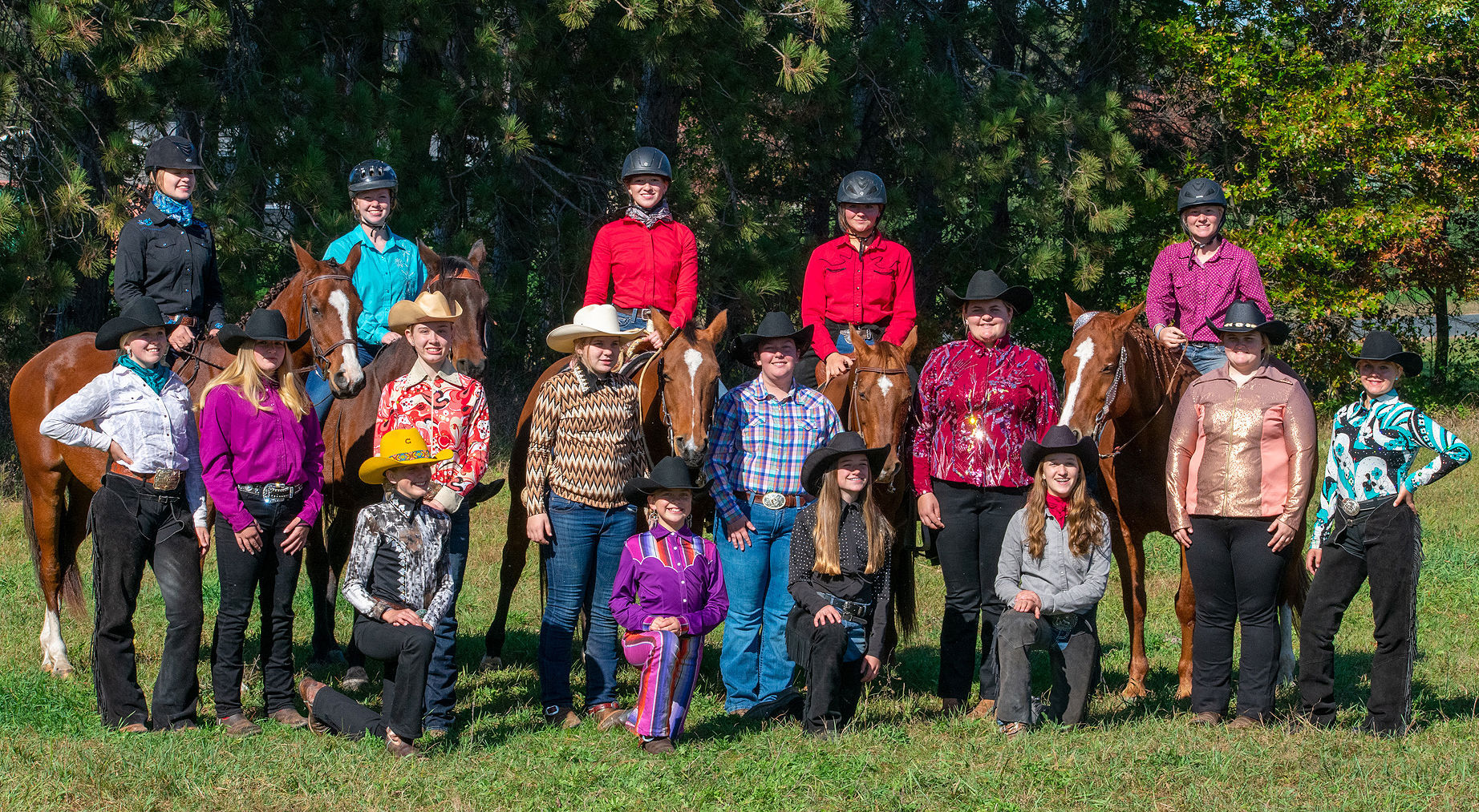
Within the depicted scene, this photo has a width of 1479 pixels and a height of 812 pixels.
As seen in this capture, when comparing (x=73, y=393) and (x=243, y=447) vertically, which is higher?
(x=73, y=393)

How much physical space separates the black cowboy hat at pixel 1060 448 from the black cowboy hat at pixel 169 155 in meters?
5.01

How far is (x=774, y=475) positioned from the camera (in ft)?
21.8

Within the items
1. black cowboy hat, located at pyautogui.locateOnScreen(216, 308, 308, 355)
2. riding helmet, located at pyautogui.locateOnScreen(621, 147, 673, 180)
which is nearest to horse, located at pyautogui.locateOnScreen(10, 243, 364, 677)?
black cowboy hat, located at pyautogui.locateOnScreen(216, 308, 308, 355)

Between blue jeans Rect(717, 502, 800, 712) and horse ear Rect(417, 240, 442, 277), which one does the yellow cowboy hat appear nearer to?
blue jeans Rect(717, 502, 800, 712)

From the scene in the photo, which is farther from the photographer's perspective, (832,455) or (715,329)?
(715,329)

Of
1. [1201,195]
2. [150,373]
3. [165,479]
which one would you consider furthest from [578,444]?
[1201,195]

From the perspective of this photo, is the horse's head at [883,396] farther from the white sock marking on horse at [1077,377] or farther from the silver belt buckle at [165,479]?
the silver belt buckle at [165,479]

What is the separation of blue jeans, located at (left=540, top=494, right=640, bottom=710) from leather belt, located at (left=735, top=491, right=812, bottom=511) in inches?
23.3

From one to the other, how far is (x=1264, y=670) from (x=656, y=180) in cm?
440

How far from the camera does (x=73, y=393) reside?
835cm

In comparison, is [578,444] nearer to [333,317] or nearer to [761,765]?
[761,765]

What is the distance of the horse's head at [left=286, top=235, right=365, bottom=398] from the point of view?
732 centimetres

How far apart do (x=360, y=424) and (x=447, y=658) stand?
7.19ft

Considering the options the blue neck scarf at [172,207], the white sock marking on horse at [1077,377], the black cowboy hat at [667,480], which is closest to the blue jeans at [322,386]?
the blue neck scarf at [172,207]
